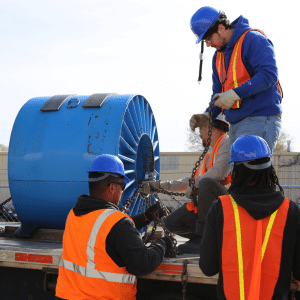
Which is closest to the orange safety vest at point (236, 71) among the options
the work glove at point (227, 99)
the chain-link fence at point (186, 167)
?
the work glove at point (227, 99)

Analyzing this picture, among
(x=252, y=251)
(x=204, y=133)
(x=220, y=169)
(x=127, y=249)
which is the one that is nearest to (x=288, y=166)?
(x=204, y=133)

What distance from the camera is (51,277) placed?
11.6 ft

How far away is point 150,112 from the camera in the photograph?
18.8 ft

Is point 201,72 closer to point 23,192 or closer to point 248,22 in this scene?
point 248,22

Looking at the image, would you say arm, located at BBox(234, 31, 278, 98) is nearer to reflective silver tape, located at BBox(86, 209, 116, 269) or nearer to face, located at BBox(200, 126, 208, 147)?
face, located at BBox(200, 126, 208, 147)

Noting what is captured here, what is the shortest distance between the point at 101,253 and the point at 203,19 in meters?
2.32

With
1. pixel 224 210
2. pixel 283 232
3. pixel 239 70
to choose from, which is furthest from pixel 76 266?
pixel 239 70

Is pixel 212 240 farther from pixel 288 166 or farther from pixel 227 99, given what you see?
pixel 288 166

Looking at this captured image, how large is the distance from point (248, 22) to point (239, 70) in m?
0.50

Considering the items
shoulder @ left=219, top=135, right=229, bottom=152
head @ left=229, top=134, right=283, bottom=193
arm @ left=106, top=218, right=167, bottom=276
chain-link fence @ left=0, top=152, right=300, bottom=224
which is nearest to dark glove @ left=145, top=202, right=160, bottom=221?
arm @ left=106, top=218, right=167, bottom=276

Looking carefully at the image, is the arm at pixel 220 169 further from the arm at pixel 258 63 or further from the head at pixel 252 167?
the head at pixel 252 167

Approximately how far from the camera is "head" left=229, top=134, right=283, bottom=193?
7.18 feet

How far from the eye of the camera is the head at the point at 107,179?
280cm

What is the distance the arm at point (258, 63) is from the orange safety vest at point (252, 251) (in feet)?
4.63
